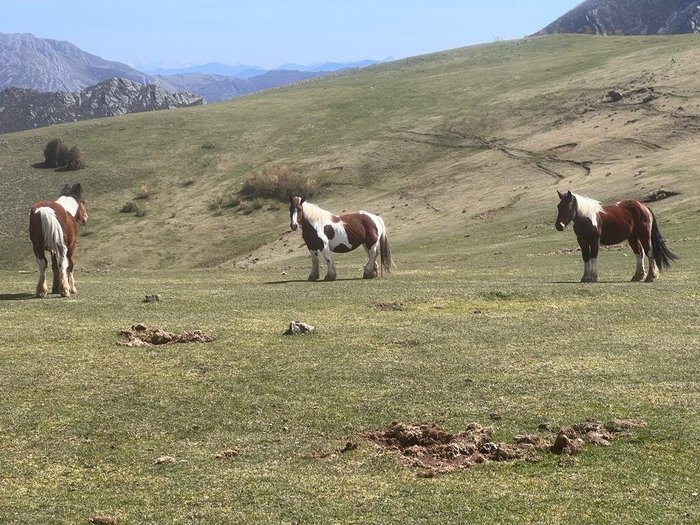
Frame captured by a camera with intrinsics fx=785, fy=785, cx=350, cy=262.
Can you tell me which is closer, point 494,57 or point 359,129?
point 359,129

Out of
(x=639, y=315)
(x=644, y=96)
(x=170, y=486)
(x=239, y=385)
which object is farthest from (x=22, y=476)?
(x=644, y=96)

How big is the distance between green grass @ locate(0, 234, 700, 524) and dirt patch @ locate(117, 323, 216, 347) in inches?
14.7

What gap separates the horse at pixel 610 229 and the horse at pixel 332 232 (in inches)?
227

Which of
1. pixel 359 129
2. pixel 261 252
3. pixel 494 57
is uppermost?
pixel 494 57

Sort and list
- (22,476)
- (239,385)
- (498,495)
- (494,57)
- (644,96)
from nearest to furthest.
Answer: (498,495) → (22,476) → (239,385) → (644,96) → (494,57)

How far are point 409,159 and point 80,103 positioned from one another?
98.0 metres

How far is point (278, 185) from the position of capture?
59.5 m

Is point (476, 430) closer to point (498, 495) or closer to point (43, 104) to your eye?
point (498, 495)

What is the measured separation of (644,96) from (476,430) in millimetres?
62477

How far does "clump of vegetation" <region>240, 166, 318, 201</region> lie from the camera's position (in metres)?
58.9

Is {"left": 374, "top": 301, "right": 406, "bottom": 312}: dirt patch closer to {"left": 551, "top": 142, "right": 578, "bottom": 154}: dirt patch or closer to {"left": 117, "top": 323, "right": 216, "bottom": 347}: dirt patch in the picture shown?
{"left": 117, "top": 323, "right": 216, "bottom": 347}: dirt patch

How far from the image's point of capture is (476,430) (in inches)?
364

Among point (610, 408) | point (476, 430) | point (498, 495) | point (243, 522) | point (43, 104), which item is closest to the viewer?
point (243, 522)

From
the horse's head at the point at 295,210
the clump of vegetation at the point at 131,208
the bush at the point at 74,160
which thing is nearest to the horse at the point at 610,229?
the horse's head at the point at 295,210
